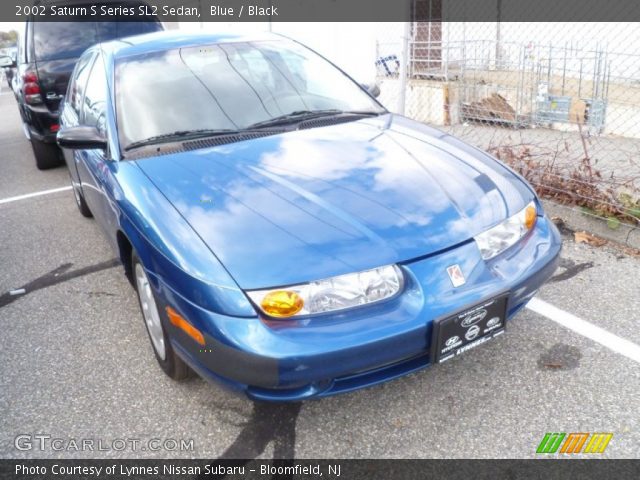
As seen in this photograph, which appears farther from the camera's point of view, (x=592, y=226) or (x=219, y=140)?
(x=592, y=226)

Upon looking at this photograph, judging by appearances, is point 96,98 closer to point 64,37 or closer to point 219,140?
point 219,140

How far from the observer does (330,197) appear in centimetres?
220

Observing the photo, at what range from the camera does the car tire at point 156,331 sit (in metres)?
2.36

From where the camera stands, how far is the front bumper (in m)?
1.79

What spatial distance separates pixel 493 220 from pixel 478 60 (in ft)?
14.4

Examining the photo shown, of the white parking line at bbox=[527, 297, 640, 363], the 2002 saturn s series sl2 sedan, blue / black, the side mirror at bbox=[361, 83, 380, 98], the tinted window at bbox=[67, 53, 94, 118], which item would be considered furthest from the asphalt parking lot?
the side mirror at bbox=[361, 83, 380, 98]

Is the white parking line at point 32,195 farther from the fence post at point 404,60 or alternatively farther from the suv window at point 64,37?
the fence post at point 404,60

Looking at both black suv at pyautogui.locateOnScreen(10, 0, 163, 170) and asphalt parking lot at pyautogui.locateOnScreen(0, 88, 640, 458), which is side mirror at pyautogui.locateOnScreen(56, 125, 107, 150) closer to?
asphalt parking lot at pyautogui.locateOnScreen(0, 88, 640, 458)

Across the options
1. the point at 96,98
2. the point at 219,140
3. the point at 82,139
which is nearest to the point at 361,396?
the point at 219,140

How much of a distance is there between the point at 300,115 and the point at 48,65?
409 cm

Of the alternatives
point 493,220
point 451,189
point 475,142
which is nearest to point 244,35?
point 451,189

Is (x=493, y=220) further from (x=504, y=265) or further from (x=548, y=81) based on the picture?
(x=548, y=81)

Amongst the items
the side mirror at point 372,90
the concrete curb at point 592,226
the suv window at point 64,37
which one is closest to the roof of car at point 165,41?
the side mirror at point 372,90

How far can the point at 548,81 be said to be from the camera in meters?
6.66
